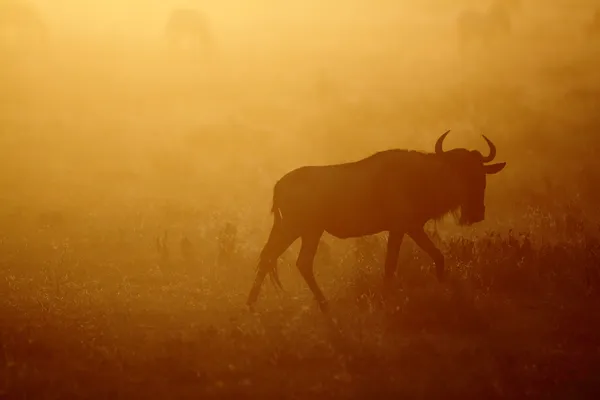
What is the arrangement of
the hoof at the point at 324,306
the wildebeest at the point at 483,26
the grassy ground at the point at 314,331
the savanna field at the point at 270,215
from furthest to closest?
the wildebeest at the point at 483,26, the hoof at the point at 324,306, the savanna field at the point at 270,215, the grassy ground at the point at 314,331

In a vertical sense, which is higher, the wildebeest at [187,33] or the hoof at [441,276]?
the wildebeest at [187,33]

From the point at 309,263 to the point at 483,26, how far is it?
1908cm

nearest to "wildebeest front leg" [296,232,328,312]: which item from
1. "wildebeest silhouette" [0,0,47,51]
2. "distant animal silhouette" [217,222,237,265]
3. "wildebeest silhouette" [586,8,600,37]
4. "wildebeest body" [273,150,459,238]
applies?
"wildebeest body" [273,150,459,238]

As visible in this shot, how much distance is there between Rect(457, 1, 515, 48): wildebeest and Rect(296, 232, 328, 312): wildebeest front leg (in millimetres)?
18535

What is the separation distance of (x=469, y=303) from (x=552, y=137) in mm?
9665

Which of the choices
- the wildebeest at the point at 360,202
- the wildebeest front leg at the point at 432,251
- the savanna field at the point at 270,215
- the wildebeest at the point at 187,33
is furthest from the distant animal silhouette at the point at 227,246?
the wildebeest at the point at 187,33

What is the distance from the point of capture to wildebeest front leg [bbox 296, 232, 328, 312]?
7363mm

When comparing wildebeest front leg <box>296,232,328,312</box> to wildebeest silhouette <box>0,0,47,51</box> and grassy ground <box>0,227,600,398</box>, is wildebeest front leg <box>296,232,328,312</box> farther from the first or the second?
wildebeest silhouette <box>0,0,47,51</box>

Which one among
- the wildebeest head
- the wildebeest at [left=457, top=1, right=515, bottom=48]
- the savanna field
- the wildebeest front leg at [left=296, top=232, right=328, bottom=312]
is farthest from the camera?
the wildebeest at [left=457, top=1, right=515, bottom=48]

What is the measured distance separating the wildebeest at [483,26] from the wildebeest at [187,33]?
9.25 m

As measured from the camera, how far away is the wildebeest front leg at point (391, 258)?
7.67 metres

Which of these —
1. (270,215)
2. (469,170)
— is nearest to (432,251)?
(469,170)

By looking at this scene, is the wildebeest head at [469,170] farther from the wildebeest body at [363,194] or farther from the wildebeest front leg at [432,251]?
the wildebeest front leg at [432,251]

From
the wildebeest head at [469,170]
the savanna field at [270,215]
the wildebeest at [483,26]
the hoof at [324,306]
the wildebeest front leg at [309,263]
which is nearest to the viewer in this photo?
the savanna field at [270,215]
